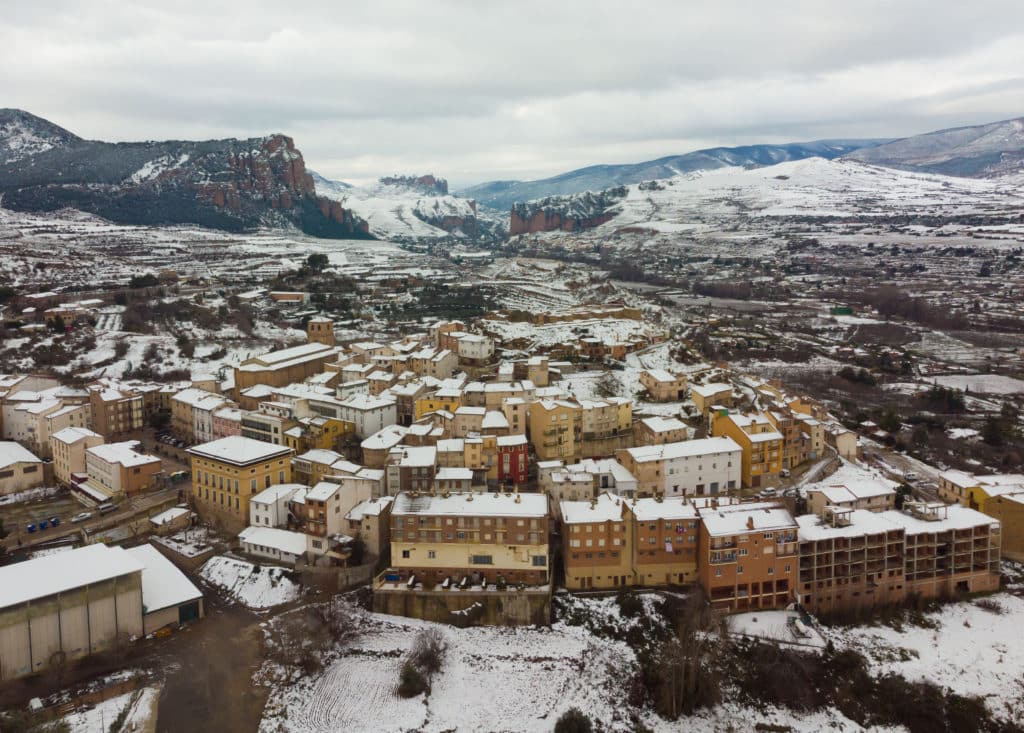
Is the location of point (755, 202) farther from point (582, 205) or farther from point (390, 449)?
point (390, 449)

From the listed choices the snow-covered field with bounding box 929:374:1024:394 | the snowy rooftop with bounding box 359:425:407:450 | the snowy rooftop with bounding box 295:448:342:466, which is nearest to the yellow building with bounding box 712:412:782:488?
the snowy rooftop with bounding box 359:425:407:450

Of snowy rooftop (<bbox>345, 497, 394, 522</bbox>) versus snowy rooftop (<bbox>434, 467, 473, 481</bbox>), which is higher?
snowy rooftop (<bbox>434, 467, 473, 481</bbox>)

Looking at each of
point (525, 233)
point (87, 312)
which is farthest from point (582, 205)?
point (87, 312)

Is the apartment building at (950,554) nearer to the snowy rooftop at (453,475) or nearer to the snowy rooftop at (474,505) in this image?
the snowy rooftop at (474,505)

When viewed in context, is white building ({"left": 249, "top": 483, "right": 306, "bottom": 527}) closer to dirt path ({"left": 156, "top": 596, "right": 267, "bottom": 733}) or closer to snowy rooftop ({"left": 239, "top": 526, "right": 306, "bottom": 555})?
snowy rooftop ({"left": 239, "top": 526, "right": 306, "bottom": 555})

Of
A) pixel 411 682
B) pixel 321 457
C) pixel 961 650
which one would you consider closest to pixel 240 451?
pixel 321 457

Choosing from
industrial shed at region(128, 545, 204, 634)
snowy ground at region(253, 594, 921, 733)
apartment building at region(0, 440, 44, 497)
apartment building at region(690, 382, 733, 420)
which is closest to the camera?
snowy ground at region(253, 594, 921, 733)

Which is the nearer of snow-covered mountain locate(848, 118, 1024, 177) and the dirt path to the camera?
the dirt path
